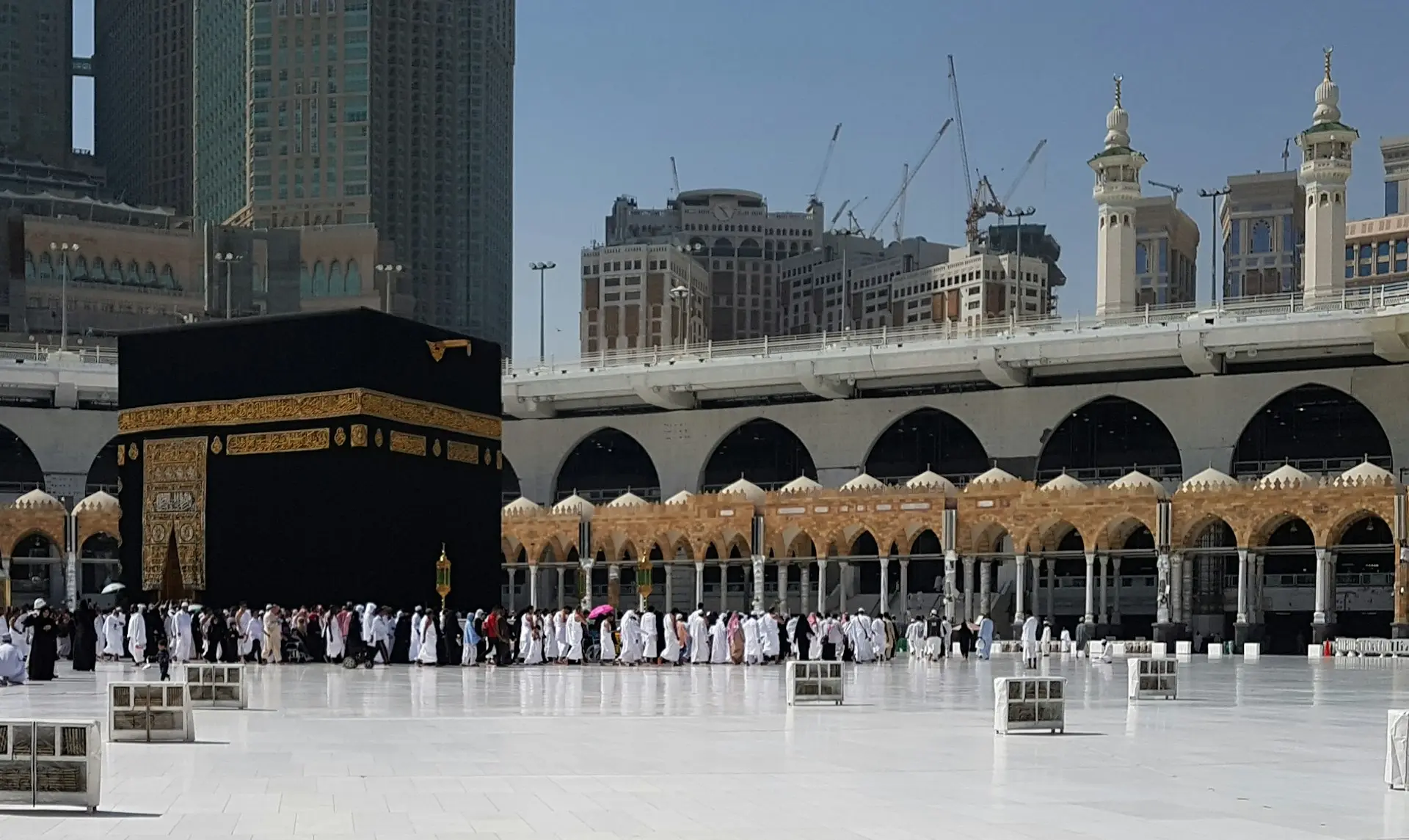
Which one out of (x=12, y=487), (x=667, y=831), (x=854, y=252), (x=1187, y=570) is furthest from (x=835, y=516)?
(x=854, y=252)

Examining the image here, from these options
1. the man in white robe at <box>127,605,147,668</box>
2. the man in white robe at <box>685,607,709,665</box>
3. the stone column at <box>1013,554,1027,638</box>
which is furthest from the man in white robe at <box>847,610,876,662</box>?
the man in white robe at <box>127,605,147,668</box>

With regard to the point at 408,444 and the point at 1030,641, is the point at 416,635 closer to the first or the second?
the point at 408,444

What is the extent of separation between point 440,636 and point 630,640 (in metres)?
2.94

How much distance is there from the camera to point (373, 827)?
7652 mm

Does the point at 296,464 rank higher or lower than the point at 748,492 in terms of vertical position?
higher

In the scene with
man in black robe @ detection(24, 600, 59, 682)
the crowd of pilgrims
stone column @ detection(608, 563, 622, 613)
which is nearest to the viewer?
man in black robe @ detection(24, 600, 59, 682)

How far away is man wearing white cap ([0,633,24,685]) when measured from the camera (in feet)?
60.7

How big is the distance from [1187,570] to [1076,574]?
22.2 feet

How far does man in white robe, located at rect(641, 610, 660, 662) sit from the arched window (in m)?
91.0

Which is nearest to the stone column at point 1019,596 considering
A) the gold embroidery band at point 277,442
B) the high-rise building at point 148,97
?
the gold embroidery band at point 277,442

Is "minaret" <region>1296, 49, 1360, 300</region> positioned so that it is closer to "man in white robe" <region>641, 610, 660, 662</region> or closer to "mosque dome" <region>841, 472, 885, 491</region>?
"mosque dome" <region>841, 472, 885, 491</region>

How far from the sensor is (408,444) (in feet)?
82.3

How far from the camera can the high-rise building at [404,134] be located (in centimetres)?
8925

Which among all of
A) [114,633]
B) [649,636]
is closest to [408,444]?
[649,636]
